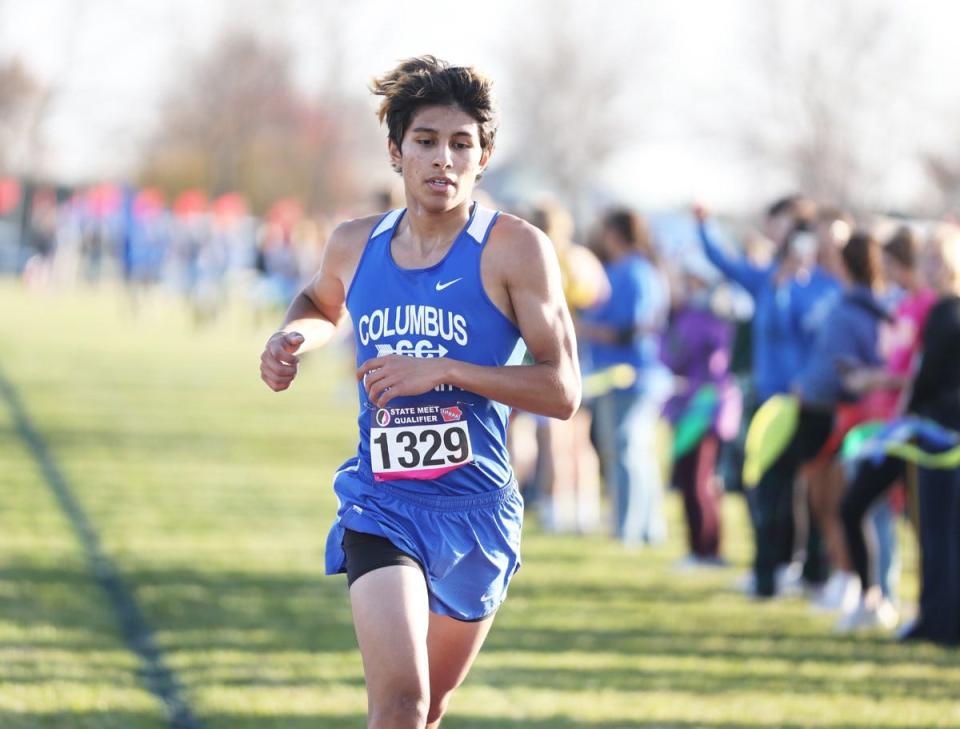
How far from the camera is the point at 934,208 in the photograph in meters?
28.5

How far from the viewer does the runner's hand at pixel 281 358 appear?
13.8 feet

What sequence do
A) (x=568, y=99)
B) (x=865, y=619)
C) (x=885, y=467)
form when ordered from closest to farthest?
(x=885, y=467) → (x=865, y=619) → (x=568, y=99)

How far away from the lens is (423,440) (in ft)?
13.7

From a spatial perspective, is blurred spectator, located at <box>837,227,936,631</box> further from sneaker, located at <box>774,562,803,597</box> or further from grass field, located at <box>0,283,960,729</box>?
sneaker, located at <box>774,562,803,597</box>

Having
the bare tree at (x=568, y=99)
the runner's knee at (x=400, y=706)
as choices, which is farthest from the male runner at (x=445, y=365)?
the bare tree at (x=568, y=99)

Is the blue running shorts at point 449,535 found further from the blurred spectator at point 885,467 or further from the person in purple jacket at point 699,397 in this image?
the person in purple jacket at point 699,397

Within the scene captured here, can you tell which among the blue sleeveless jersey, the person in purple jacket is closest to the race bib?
the blue sleeveless jersey

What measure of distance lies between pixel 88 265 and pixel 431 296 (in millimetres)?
48660

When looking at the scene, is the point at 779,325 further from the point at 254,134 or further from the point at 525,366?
the point at 254,134

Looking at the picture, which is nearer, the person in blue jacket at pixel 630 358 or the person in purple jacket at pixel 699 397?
the person in purple jacket at pixel 699 397

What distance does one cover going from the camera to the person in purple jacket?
401 inches

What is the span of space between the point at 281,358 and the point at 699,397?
6.44 meters

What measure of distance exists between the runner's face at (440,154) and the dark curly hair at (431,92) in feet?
0.09

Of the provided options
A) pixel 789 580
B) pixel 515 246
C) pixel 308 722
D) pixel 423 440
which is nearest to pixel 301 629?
pixel 308 722
